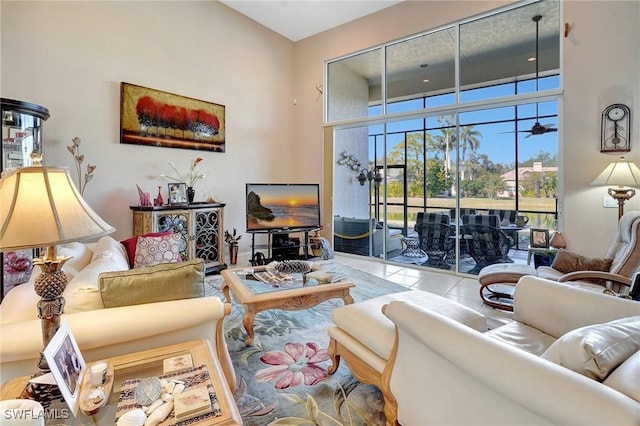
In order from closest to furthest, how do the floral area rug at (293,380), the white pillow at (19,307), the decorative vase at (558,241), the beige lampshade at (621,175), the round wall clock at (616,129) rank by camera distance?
the white pillow at (19,307), the floral area rug at (293,380), the beige lampshade at (621,175), the round wall clock at (616,129), the decorative vase at (558,241)

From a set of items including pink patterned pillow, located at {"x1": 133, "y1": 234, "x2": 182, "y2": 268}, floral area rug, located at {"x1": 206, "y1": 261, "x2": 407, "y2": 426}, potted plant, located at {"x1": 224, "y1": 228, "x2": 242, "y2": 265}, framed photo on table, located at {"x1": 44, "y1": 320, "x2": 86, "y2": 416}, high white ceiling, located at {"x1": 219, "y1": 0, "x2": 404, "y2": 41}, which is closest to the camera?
framed photo on table, located at {"x1": 44, "y1": 320, "x2": 86, "y2": 416}

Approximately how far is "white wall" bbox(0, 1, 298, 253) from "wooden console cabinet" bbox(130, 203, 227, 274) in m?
0.51

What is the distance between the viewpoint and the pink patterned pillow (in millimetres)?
3088

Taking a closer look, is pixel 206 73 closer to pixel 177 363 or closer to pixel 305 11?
pixel 305 11

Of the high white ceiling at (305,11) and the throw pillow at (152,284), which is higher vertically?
the high white ceiling at (305,11)

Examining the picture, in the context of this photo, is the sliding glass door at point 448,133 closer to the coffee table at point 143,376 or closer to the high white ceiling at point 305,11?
the high white ceiling at point 305,11

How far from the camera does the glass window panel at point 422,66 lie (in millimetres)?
5031

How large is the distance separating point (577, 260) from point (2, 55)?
6.38 m

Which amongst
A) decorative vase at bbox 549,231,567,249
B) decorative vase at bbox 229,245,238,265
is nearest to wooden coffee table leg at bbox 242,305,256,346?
decorative vase at bbox 229,245,238,265

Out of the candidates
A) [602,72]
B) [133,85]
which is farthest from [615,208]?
[133,85]

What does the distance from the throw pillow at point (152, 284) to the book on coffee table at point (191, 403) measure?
2.10 feet

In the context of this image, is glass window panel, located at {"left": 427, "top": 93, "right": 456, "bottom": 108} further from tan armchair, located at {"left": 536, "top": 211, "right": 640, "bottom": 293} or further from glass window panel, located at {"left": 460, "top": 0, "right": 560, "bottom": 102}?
tan armchair, located at {"left": 536, "top": 211, "right": 640, "bottom": 293}

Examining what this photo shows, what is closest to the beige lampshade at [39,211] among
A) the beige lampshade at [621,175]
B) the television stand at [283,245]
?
the television stand at [283,245]

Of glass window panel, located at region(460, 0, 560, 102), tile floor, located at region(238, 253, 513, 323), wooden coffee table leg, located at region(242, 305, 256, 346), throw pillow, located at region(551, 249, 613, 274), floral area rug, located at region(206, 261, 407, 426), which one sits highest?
glass window panel, located at region(460, 0, 560, 102)
